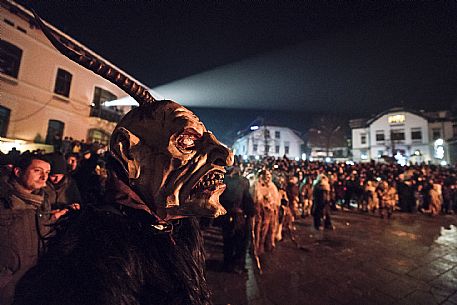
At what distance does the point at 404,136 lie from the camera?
38812 mm

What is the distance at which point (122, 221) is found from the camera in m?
1.03

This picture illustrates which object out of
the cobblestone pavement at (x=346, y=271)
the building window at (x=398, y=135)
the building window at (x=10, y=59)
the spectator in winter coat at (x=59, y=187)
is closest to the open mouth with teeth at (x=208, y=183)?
the spectator in winter coat at (x=59, y=187)

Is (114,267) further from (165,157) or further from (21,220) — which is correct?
(21,220)

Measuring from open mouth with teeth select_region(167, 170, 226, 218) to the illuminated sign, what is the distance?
5074 cm

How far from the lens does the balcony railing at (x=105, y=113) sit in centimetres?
1517

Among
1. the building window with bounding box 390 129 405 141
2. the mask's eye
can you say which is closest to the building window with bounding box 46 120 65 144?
the mask's eye

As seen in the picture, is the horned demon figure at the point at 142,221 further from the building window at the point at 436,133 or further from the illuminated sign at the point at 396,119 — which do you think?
the illuminated sign at the point at 396,119

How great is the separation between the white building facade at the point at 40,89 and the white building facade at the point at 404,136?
137 feet

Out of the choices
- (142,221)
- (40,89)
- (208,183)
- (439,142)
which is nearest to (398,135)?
(439,142)

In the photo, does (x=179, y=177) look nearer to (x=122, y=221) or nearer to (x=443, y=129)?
(x=122, y=221)

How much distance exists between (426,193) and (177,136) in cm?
1662

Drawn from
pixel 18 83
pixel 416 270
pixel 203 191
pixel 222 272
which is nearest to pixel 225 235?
pixel 222 272

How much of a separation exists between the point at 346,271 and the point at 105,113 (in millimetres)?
17853

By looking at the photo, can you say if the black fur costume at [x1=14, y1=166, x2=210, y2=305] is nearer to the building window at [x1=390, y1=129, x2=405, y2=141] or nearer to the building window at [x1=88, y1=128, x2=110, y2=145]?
the building window at [x1=88, y1=128, x2=110, y2=145]
